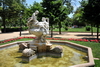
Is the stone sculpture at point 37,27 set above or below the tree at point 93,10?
below

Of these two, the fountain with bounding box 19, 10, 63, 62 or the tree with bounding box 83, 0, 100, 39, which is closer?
the fountain with bounding box 19, 10, 63, 62

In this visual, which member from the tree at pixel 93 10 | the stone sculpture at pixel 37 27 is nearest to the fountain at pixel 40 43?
the stone sculpture at pixel 37 27

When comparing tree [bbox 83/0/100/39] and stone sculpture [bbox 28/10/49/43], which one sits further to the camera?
tree [bbox 83/0/100/39]

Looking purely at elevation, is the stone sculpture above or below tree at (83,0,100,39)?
below

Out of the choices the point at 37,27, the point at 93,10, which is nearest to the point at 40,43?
the point at 37,27

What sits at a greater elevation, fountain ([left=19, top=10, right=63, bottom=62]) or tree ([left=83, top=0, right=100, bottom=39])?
tree ([left=83, top=0, right=100, bottom=39])

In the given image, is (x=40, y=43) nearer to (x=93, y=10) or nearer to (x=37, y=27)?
(x=37, y=27)

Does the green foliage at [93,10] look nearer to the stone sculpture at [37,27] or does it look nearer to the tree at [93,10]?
the tree at [93,10]

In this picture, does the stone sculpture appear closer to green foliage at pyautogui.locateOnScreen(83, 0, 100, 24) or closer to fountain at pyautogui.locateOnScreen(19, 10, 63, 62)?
fountain at pyautogui.locateOnScreen(19, 10, 63, 62)

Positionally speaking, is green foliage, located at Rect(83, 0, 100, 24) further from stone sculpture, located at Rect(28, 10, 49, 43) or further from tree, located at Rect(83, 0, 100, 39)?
stone sculpture, located at Rect(28, 10, 49, 43)

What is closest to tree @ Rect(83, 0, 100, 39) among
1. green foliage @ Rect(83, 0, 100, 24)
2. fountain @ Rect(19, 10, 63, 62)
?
green foliage @ Rect(83, 0, 100, 24)

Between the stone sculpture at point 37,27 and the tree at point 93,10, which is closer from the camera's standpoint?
the stone sculpture at point 37,27

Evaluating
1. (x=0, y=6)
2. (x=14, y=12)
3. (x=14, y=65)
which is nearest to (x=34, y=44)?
(x=14, y=65)

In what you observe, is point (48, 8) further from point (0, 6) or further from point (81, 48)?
point (0, 6)
